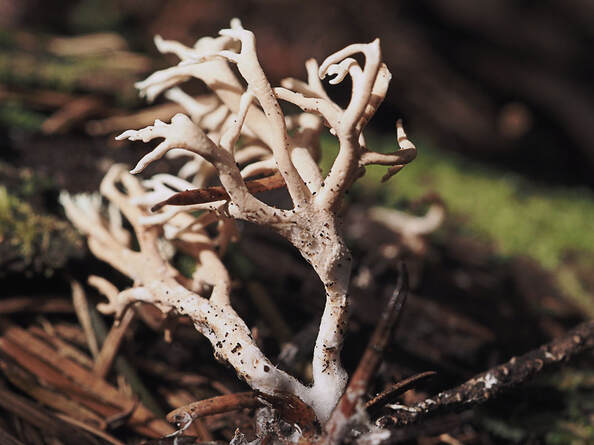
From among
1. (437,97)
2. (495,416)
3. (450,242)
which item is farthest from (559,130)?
(495,416)

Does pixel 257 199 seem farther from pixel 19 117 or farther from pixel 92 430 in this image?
pixel 19 117

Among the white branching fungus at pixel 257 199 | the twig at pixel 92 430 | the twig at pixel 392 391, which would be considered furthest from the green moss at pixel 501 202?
the twig at pixel 92 430

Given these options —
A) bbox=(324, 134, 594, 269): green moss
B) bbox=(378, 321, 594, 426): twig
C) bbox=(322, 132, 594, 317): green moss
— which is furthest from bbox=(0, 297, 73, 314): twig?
bbox=(324, 134, 594, 269): green moss

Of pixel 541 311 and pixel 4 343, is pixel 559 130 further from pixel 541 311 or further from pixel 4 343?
pixel 4 343

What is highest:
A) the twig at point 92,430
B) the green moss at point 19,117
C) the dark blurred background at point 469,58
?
the dark blurred background at point 469,58

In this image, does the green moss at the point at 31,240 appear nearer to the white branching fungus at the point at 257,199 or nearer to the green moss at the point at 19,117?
the white branching fungus at the point at 257,199

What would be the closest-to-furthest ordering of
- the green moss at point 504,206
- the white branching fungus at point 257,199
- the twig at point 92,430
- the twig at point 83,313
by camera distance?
1. the white branching fungus at point 257,199
2. the twig at point 92,430
3. the twig at point 83,313
4. the green moss at point 504,206

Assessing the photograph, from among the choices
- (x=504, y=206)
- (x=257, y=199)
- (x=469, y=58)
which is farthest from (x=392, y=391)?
(x=469, y=58)
